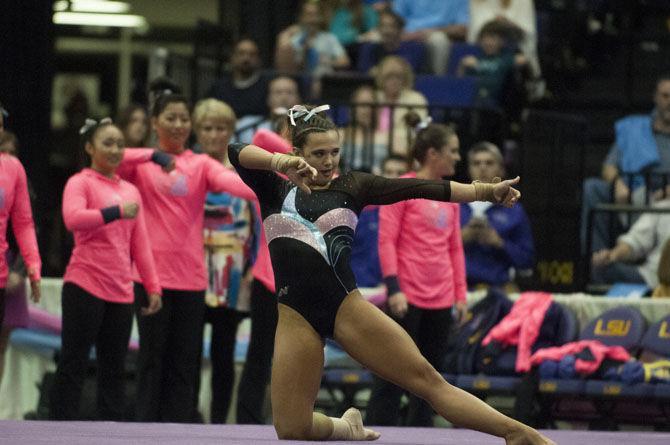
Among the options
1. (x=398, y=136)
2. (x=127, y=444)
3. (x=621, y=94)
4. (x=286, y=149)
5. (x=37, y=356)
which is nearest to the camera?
(x=127, y=444)

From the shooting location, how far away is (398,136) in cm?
1103

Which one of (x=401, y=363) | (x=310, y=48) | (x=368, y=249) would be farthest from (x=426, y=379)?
(x=310, y=48)

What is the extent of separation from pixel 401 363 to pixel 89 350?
2.24 meters

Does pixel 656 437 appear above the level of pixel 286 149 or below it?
below

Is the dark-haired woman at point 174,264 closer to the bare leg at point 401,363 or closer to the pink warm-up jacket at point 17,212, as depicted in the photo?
the pink warm-up jacket at point 17,212

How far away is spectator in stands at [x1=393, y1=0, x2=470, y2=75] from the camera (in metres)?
12.3

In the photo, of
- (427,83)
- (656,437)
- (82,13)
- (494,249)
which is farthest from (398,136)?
(82,13)

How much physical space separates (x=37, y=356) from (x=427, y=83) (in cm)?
396

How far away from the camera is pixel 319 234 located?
5.85 meters

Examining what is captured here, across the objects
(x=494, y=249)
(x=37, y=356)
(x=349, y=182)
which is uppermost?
(x=349, y=182)

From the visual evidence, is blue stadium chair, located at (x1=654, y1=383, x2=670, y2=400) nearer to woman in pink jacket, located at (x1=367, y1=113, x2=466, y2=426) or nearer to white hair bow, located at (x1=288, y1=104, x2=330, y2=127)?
woman in pink jacket, located at (x1=367, y1=113, x2=466, y2=426)

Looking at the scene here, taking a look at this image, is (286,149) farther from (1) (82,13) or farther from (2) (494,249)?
(1) (82,13)

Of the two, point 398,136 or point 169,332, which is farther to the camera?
point 398,136

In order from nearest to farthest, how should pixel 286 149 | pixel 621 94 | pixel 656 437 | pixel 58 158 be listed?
pixel 656 437 → pixel 286 149 → pixel 621 94 → pixel 58 158
